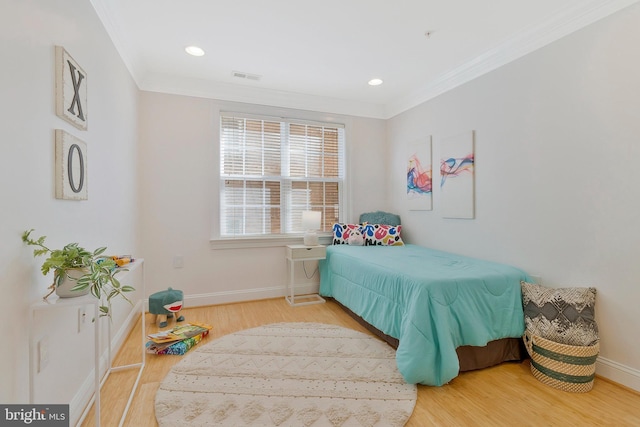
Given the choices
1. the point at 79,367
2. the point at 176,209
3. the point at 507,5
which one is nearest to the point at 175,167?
the point at 176,209

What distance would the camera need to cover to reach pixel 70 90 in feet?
4.95

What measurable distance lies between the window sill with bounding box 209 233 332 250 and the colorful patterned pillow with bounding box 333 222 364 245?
200 mm

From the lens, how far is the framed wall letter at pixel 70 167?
55.2 inches

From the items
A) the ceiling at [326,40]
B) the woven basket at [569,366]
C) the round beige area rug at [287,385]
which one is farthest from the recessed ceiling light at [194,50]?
the woven basket at [569,366]

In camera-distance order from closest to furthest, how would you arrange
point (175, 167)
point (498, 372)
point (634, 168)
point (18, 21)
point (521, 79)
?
point (18, 21)
point (634, 168)
point (498, 372)
point (521, 79)
point (175, 167)

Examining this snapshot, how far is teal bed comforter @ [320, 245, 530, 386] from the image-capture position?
1.83 metres

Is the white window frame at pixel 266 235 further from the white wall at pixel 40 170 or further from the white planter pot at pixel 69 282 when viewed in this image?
the white planter pot at pixel 69 282

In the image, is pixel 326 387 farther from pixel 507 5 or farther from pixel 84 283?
pixel 507 5

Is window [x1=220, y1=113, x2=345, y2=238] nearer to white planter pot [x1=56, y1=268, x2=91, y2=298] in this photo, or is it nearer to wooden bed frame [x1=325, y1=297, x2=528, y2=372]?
wooden bed frame [x1=325, y1=297, x2=528, y2=372]

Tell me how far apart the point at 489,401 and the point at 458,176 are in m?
2.01

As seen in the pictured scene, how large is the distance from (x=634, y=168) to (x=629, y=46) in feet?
2.50

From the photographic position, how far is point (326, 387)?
1840 millimetres

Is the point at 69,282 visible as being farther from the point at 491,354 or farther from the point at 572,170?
the point at 572,170

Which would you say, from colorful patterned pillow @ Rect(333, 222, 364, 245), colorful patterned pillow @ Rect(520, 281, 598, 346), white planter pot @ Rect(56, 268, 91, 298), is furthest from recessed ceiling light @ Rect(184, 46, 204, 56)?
colorful patterned pillow @ Rect(520, 281, 598, 346)
